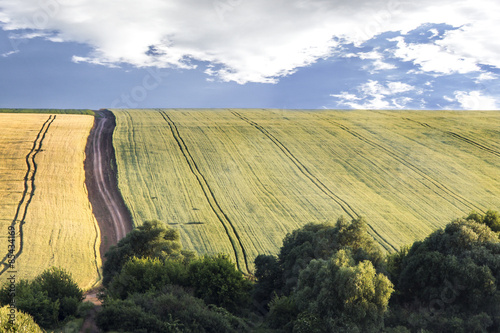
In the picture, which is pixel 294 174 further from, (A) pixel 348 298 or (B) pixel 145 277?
(A) pixel 348 298

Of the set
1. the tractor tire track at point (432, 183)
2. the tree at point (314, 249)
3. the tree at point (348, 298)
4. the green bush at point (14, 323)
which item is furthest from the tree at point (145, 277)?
the tractor tire track at point (432, 183)

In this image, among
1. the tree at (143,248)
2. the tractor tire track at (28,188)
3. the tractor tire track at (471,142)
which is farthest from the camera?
the tractor tire track at (471,142)

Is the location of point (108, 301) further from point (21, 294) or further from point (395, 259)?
point (395, 259)

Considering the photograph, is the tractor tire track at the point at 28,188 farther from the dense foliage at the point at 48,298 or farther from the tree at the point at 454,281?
the tree at the point at 454,281

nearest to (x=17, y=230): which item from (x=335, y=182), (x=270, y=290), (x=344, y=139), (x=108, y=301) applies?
(x=108, y=301)

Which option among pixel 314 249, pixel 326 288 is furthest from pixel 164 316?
pixel 314 249

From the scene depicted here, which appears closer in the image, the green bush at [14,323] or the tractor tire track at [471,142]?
the green bush at [14,323]

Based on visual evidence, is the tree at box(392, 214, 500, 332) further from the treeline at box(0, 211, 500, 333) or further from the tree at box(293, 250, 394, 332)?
the tree at box(293, 250, 394, 332)
